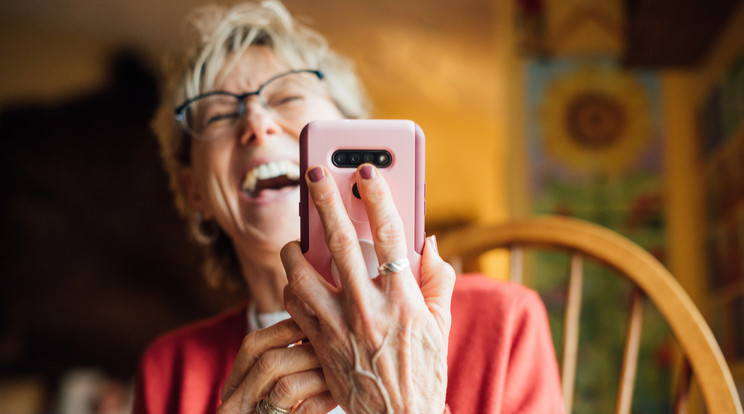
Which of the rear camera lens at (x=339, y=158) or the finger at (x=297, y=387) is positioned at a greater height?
the rear camera lens at (x=339, y=158)

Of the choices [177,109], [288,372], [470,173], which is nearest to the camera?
[288,372]

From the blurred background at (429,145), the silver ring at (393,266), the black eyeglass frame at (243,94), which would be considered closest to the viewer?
the silver ring at (393,266)

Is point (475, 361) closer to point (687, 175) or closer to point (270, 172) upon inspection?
point (270, 172)

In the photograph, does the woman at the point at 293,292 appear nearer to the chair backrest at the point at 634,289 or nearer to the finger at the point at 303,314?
the finger at the point at 303,314

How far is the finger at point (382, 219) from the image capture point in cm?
42

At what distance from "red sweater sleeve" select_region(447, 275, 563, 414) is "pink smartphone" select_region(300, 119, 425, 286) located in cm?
25

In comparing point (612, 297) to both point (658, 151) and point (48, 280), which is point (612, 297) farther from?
point (48, 280)

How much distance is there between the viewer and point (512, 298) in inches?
28.4

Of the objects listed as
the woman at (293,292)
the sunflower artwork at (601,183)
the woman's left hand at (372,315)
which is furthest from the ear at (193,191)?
the sunflower artwork at (601,183)

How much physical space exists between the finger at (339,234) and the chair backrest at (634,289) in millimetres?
469

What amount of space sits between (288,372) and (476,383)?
274 mm

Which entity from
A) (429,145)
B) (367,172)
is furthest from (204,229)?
(429,145)

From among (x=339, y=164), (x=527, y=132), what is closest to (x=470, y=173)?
(x=527, y=132)

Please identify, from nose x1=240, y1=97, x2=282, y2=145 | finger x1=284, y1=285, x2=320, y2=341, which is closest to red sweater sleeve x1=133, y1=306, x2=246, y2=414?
nose x1=240, y1=97, x2=282, y2=145
